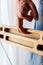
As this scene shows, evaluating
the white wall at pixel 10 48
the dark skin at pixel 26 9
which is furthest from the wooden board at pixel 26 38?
the white wall at pixel 10 48

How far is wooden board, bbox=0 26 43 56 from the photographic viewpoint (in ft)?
1.73

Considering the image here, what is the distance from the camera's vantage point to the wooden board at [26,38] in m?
0.53

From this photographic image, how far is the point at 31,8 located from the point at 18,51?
1.68ft

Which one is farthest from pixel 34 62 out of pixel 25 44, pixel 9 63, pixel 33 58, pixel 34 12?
pixel 9 63

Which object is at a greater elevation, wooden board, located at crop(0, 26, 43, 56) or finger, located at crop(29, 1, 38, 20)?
finger, located at crop(29, 1, 38, 20)

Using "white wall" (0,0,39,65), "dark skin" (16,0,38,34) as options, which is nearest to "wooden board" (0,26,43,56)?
"dark skin" (16,0,38,34)

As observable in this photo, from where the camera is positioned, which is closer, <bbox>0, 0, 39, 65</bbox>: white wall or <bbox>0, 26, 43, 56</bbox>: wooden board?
<bbox>0, 26, 43, 56</bbox>: wooden board

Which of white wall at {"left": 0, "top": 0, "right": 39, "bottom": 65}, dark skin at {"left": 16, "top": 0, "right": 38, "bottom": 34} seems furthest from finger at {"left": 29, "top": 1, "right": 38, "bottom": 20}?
white wall at {"left": 0, "top": 0, "right": 39, "bottom": 65}

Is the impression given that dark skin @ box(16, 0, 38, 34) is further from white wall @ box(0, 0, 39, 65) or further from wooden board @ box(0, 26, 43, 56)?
white wall @ box(0, 0, 39, 65)

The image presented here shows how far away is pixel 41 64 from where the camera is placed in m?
0.68

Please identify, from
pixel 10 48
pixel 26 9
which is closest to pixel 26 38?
pixel 26 9

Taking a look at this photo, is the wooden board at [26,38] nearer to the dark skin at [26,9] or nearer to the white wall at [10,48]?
the dark skin at [26,9]

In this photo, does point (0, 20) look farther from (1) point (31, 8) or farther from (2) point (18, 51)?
(1) point (31, 8)

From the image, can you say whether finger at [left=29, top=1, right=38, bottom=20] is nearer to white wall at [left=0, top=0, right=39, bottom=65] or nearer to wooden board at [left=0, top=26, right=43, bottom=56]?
wooden board at [left=0, top=26, right=43, bottom=56]
